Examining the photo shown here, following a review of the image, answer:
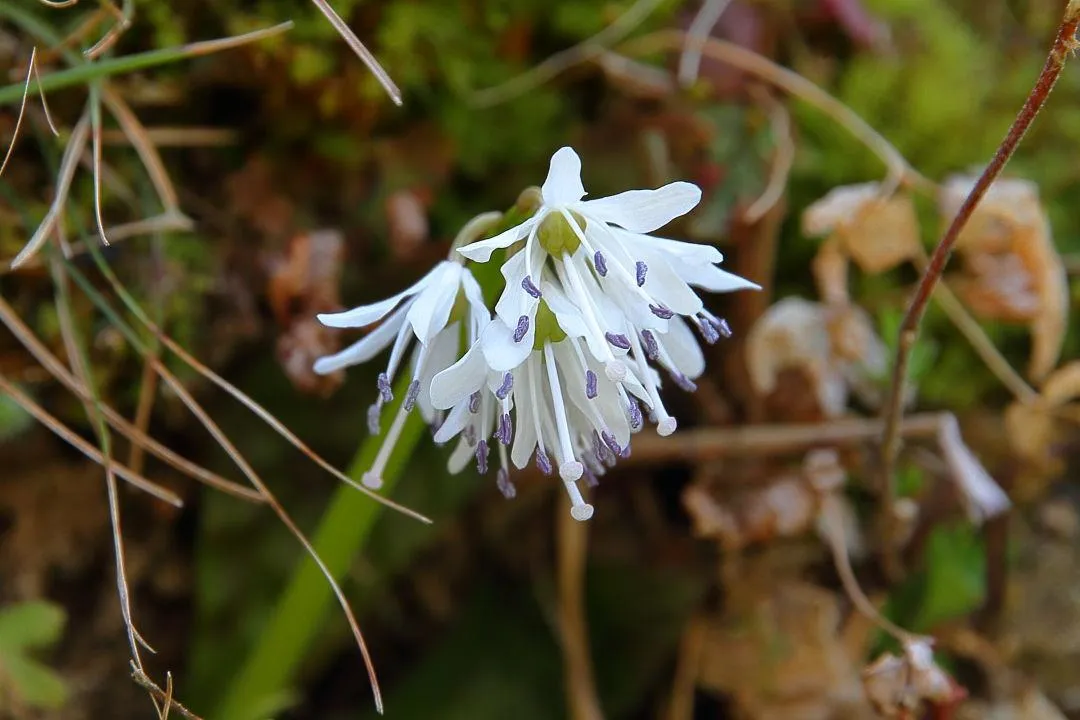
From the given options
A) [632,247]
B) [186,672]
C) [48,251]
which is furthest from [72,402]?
[632,247]

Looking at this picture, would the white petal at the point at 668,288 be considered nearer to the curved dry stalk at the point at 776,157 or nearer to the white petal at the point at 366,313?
the white petal at the point at 366,313

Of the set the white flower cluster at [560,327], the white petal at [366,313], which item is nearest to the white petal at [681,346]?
the white flower cluster at [560,327]

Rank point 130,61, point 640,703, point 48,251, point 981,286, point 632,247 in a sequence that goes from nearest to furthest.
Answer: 1. point 632,247
2. point 130,61
3. point 48,251
4. point 981,286
5. point 640,703

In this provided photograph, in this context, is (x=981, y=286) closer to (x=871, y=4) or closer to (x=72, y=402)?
(x=871, y=4)

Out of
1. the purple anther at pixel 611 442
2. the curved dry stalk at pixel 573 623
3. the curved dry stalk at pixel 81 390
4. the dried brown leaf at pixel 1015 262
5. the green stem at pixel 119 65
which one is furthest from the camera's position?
the curved dry stalk at pixel 573 623

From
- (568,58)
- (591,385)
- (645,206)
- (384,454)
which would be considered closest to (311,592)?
(384,454)

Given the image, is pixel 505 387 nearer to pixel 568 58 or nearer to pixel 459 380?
pixel 459 380
